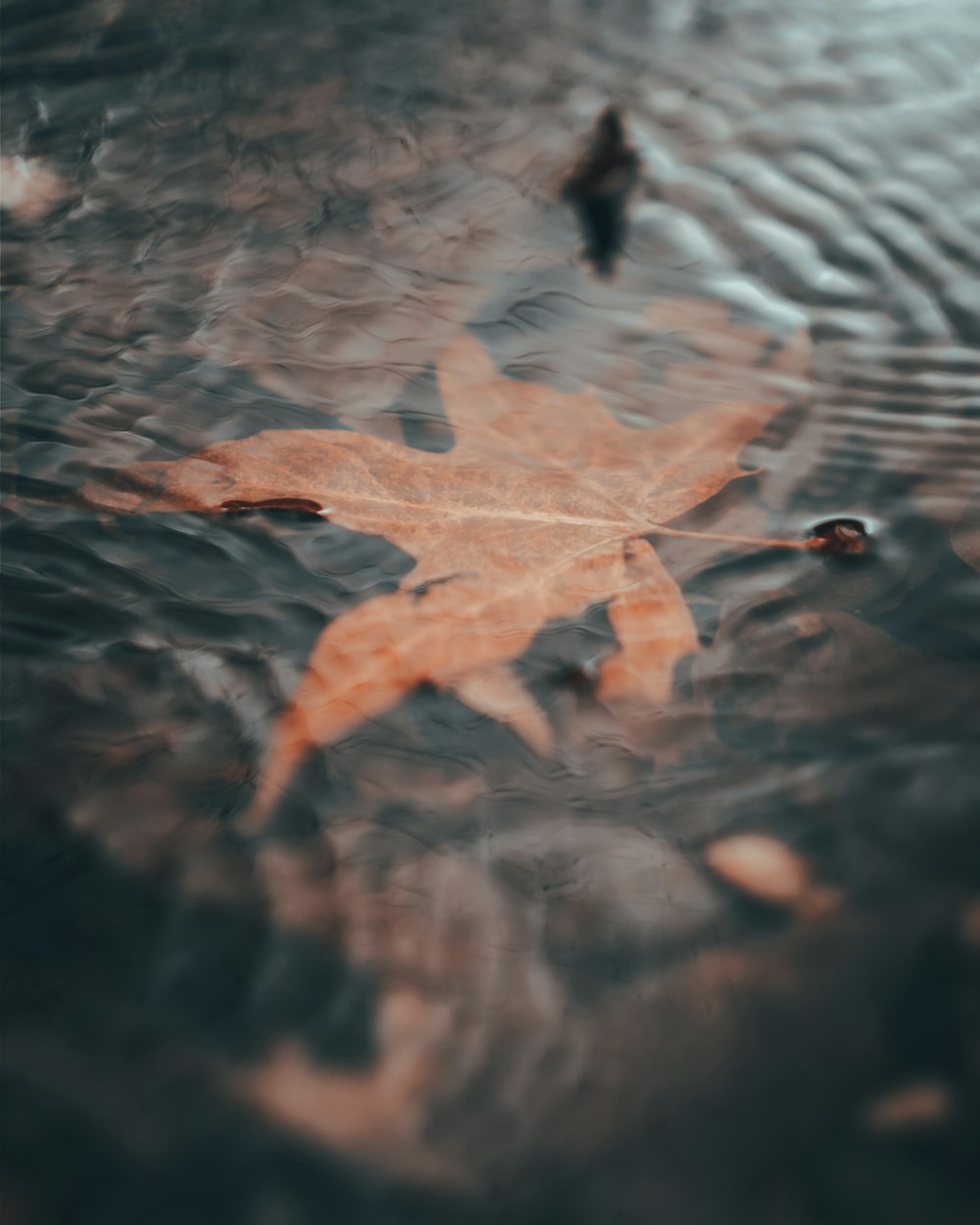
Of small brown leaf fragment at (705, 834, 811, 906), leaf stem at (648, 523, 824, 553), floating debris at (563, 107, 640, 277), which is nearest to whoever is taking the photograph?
small brown leaf fragment at (705, 834, 811, 906)

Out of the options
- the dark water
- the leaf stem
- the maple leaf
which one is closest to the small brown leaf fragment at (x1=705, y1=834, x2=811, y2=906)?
the dark water

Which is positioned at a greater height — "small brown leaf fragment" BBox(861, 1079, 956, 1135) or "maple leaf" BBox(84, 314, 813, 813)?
"maple leaf" BBox(84, 314, 813, 813)

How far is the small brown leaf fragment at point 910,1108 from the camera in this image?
0.75 metres

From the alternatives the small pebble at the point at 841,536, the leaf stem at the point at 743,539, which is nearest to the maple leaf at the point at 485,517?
the leaf stem at the point at 743,539

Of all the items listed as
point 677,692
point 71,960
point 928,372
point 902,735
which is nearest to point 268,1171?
point 71,960

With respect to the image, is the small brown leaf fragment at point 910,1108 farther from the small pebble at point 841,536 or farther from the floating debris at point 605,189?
the floating debris at point 605,189

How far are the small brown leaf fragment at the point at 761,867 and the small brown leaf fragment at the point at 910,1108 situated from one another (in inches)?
6.4

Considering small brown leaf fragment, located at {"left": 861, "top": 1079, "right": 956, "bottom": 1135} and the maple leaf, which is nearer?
small brown leaf fragment, located at {"left": 861, "top": 1079, "right": 956, "bottom": 1135}

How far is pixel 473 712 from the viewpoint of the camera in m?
1.01

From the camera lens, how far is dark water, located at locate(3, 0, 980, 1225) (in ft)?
2.48

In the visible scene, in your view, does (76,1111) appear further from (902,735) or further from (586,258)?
(586,258)

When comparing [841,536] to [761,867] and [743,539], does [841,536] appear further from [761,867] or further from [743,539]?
[761,867]

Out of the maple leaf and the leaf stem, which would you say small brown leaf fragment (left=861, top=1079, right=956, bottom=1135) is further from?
the leaf stem

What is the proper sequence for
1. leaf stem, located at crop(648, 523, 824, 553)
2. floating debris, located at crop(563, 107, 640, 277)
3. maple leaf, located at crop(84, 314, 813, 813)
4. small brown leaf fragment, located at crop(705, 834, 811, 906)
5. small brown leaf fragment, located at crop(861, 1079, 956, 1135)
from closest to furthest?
small brown leaf fragment, located at crop(861, 1079, 956, 1135) < small brown leaf fragment, located at crop(705, 834, 811, 906) < maple leaf, located at crop(84, 314, 813, 813) < leaf stem, located at crop(648, 523, 824, 553) < floating debris, located at crop(563, 107, 640, 277)
